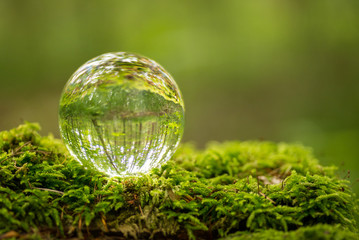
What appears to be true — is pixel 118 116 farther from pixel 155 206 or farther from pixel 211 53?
pixel 211 53

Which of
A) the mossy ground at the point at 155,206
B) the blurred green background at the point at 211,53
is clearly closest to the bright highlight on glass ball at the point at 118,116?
the mossy ground at the point at 155,206

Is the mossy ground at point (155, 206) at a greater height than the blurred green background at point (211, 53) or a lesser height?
lesser

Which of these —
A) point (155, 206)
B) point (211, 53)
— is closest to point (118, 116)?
point (155, 206)

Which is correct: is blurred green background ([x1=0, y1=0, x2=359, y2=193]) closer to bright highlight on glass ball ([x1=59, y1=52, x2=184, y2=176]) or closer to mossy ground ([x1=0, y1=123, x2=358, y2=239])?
mossy ground ([x1=0, y1=123, x2=358, y2=239])

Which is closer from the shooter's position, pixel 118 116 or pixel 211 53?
pixel 118 116

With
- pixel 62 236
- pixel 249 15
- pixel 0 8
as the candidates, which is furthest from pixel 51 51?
pixel 62 236

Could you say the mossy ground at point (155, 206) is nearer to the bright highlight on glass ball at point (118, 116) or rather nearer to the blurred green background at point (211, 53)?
the bright highlight on glass ball at point (118, 116)
